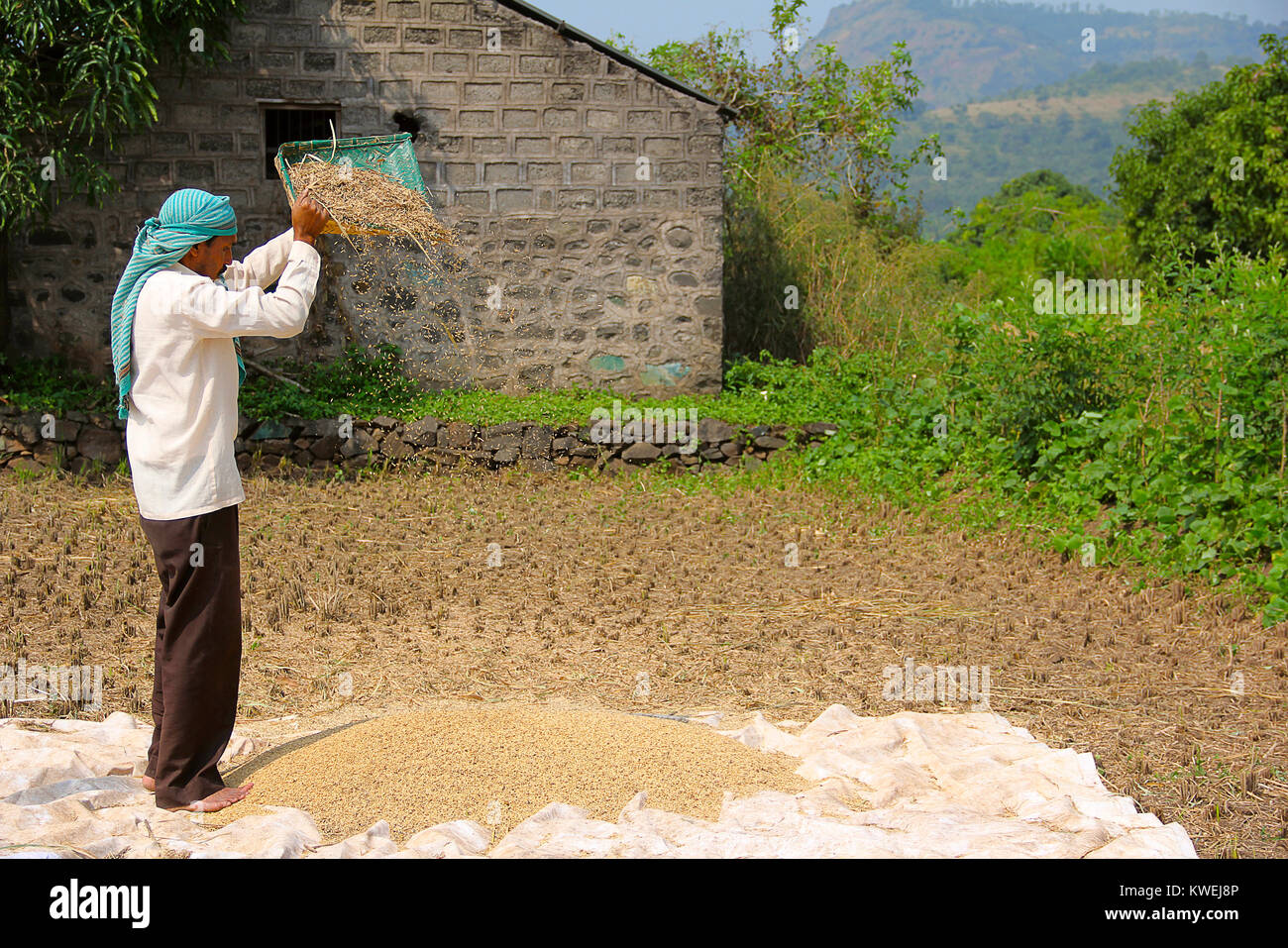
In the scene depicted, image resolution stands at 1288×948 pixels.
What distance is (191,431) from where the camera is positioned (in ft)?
11.5

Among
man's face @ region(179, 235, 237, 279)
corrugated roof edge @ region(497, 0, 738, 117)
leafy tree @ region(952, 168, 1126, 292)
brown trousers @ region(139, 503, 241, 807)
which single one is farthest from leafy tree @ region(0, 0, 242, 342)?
leafy tree @ region(952, 168, 1126, 292)

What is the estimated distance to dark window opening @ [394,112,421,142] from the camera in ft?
30.2

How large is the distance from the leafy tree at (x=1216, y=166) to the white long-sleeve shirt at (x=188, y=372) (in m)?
12.0

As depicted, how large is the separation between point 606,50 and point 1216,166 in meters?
10.9

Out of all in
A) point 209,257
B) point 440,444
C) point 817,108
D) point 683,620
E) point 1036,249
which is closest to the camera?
point 209,257

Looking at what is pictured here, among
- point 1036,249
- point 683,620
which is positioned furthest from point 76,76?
point 1036,249

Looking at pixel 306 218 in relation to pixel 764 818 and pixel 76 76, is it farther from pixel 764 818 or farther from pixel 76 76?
pixel 76 76

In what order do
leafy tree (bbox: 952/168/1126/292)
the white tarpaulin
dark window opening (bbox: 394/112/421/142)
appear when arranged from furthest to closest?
leafy tree (bbox: 952/168/1126/292)
dark window opening (bbox: 394/112/421/142)
the white tarpaulin

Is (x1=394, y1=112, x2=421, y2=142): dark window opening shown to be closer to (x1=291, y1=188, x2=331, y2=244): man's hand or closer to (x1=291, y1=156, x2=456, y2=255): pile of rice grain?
(x1=291, y1=156, x2=456, y2=255): pile of rice grain

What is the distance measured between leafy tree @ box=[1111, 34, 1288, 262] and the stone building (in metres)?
6.82

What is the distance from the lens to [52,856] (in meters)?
2.96
